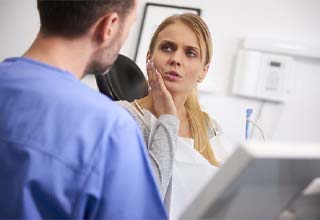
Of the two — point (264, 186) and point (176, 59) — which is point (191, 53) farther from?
point (264, 186)

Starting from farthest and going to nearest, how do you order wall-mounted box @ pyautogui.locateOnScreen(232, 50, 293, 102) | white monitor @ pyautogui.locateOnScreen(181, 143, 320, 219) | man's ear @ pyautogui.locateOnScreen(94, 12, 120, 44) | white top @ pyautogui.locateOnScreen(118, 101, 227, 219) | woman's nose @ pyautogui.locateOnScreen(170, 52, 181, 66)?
wall-mounted box @ pyautogui.locateOnScreen(232, 50, 293, 102)
woman's nose @ pyautogui.locateOnScreen(170, 52, 181, 66)
white top @ pyautogui.locateOnScreen(118, 101, 227, 219)
man's ear @ pyautogui.locateOnScreen(94, 12, 120, 44)
white monitor @ pyautogui.locateOnScreen(181, 143, 320, 219)

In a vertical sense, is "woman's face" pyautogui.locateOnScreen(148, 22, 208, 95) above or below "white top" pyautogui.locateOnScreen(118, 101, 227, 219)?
above

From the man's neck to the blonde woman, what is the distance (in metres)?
0.36

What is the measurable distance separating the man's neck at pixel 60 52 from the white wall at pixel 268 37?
100cm

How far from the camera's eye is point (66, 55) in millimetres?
707

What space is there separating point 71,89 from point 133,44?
3.71 ft

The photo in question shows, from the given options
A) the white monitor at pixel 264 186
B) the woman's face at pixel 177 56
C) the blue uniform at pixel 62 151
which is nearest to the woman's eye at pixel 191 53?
the woman's face at pixel 177 56

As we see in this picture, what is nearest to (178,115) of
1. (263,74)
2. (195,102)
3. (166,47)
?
(195,102)

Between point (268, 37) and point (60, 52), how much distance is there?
1.20 meters

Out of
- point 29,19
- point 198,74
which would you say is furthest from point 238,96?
point 29,19

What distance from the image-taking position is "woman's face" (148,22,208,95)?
1.14 metres

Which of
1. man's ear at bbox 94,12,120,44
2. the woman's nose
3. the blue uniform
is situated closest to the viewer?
the blue uniform

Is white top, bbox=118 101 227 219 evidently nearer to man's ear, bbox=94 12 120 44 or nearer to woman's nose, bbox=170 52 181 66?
woman's nose, bbox=170 52 181 66

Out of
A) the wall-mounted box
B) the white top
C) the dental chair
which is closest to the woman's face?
the white top
